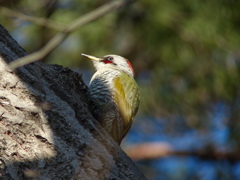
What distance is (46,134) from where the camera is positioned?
105 inches

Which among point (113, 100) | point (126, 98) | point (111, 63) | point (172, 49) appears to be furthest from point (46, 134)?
point (172, 49)

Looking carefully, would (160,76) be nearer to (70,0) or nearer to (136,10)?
(136,10)

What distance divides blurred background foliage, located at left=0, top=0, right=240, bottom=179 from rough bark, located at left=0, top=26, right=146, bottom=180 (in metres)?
4.36

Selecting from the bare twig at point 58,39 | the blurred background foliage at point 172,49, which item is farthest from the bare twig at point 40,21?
the blurred background foliage at point 172,49

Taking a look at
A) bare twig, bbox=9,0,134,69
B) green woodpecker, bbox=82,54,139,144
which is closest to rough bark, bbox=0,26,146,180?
bare twig, bbox=9,0,134,69

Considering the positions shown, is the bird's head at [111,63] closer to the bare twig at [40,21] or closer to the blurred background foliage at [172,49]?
the bare twig at [40,21]

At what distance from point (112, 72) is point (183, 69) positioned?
11.9 ft

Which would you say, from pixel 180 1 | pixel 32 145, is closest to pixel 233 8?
pixel 180 1

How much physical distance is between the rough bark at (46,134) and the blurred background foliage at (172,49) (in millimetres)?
4358

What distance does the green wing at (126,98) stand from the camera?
4012mm

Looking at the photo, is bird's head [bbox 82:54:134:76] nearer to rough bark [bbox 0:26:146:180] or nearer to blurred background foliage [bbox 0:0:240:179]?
rough bark [bbox 0:26:146:180]

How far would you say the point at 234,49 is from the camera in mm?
7355

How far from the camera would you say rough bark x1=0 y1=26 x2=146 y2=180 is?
8.39 ft

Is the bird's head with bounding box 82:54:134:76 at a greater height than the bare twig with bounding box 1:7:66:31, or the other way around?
the bird's head with bounding box 82:54:134:76
